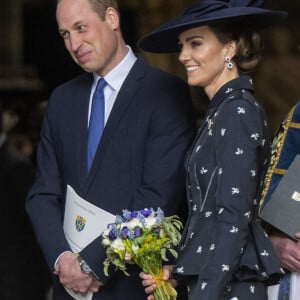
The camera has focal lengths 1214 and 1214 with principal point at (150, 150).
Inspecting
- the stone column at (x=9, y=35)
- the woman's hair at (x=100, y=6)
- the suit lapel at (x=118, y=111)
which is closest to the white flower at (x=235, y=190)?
the suit lapel at (x=118, y=111)

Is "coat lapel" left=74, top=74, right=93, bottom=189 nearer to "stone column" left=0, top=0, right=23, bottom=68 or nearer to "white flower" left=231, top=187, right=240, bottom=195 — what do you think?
"white flower" left=231, top=187, right=240, bottom=195

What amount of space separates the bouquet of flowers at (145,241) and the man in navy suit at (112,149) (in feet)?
1.14

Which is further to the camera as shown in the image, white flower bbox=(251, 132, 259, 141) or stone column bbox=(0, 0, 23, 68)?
stone column bbox=(0, 0, 23, 68)

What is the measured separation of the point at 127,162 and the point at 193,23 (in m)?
0.67

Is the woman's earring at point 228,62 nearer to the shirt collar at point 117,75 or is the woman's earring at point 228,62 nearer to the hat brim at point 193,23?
the hat brim at point 193,23

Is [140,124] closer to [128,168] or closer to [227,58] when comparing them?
[128,168]

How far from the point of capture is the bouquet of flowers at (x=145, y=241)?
406 centimetres

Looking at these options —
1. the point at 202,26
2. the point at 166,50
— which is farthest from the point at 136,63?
the point at 202,26

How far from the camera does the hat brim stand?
4.13 metres

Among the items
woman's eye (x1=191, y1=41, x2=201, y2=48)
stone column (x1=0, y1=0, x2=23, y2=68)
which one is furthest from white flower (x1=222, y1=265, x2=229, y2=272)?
stone column (x1=0, y1=0, x2=23, y2=68)

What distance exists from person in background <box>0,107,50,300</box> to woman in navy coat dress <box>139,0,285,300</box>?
6.03 ft

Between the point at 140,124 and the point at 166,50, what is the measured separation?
296 millimetres

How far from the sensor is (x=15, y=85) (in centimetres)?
1059

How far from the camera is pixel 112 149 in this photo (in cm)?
457
